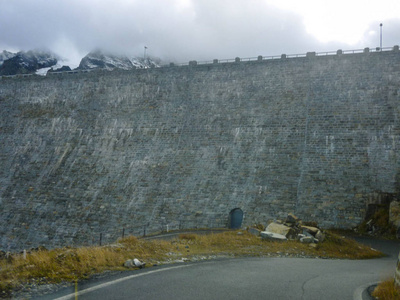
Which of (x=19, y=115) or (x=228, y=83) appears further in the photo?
(x=19, y=115)

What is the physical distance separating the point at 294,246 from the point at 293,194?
504 inches

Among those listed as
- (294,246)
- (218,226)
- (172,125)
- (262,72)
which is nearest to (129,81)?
A: (172,125)

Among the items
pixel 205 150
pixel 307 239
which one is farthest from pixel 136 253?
pixel 205 150

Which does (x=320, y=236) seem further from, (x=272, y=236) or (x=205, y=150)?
(x=205, y=150)

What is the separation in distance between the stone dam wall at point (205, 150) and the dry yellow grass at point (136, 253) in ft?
34.2

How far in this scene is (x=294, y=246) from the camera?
15.8 meters

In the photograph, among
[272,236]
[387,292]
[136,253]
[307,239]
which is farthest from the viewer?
[272,236]

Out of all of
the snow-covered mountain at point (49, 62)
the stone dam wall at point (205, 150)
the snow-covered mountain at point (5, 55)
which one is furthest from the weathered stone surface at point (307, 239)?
the snow-covered mountain at point (5, 55)

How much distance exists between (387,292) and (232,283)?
3.09m

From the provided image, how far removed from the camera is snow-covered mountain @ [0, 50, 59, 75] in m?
111

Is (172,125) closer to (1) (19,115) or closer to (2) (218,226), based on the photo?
(2) (218,226)

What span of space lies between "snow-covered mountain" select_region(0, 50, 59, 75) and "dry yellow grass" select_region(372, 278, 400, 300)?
368ft

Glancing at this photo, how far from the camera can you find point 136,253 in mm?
11578

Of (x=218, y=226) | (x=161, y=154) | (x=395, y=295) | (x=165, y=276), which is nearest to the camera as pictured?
(x=395, y=295)
